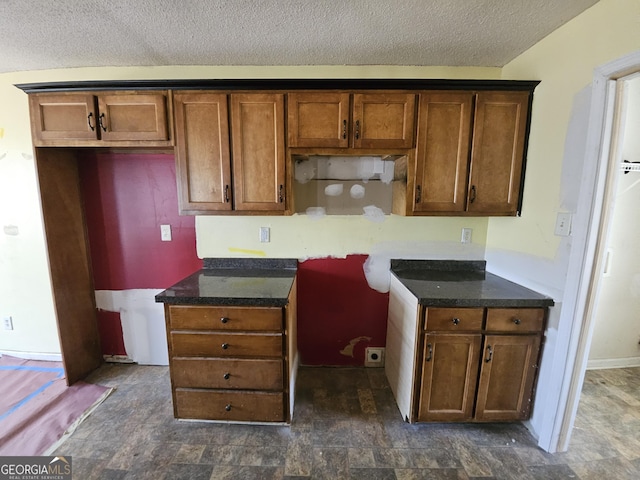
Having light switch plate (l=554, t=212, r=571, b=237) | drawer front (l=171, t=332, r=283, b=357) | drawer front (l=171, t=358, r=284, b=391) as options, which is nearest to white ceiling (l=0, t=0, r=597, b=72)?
light switch plate (l=554, t=212, r=571, b=237)

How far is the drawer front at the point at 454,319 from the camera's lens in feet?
5.32

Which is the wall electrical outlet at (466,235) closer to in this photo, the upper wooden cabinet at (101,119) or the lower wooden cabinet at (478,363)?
the lower wooden cabinet at (478,363)

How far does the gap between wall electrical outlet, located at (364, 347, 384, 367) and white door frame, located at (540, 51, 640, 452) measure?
45.6 inches

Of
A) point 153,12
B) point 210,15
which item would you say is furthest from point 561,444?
point 153,12

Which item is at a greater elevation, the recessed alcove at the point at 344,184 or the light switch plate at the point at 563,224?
the recessed alcove at the point at 344,184

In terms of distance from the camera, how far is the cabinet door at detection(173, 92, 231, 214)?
Answer: 70.1 inches

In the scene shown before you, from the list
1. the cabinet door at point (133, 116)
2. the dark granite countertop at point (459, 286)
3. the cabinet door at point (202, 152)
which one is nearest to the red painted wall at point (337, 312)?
the dark granite countertop at point (459, 286)

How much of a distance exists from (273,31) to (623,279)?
3.41 metres

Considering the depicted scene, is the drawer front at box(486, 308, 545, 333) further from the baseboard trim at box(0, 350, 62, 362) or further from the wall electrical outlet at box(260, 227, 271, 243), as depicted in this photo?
the baseboard trim at box(0, 350, 62, 362)

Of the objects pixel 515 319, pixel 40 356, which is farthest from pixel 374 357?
pixel 40 356

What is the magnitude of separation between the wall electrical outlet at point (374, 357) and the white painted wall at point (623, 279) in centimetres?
190

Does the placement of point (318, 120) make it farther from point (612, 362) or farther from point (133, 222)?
point (612, 362)

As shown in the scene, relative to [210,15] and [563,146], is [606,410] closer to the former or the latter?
[563,146]

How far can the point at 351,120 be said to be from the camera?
5.79 feet
